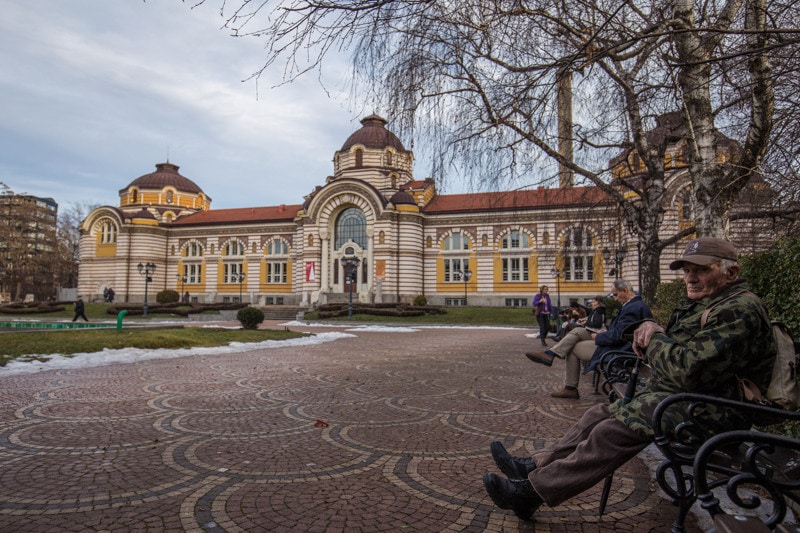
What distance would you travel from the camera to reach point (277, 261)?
4775cm

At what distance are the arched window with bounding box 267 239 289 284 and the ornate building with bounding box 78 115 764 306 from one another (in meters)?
0.11

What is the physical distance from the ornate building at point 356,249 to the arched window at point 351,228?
0.32 ft

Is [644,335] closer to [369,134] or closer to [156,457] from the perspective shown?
[156,457]

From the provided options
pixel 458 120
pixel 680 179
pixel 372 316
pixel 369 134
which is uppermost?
pixel 369 134

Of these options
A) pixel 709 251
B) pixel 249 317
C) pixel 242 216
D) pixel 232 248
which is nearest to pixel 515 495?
pixel 709 251

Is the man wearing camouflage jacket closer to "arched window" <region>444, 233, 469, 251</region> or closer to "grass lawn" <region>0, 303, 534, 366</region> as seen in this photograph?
"grass lawn" <region>0, 303, 534, 366</region>

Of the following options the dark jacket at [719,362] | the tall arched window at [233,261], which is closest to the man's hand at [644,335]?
the dark jacket at [719,362]

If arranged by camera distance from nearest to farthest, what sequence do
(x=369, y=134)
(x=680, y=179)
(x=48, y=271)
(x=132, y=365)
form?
(x=132, y=365) → (x=680, y=179) → (x=369, y=134) → (x=48, y=271)

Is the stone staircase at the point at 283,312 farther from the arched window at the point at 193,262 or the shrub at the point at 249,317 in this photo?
the shrub at the point at 249,317

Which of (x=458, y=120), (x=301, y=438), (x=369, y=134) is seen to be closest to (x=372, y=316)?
(x=369, y=134)

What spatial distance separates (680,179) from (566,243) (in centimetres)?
1981

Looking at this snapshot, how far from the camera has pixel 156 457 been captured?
3.93 m

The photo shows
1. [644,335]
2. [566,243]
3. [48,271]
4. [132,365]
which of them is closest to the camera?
[644,335]

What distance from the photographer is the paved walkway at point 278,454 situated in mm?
2930
